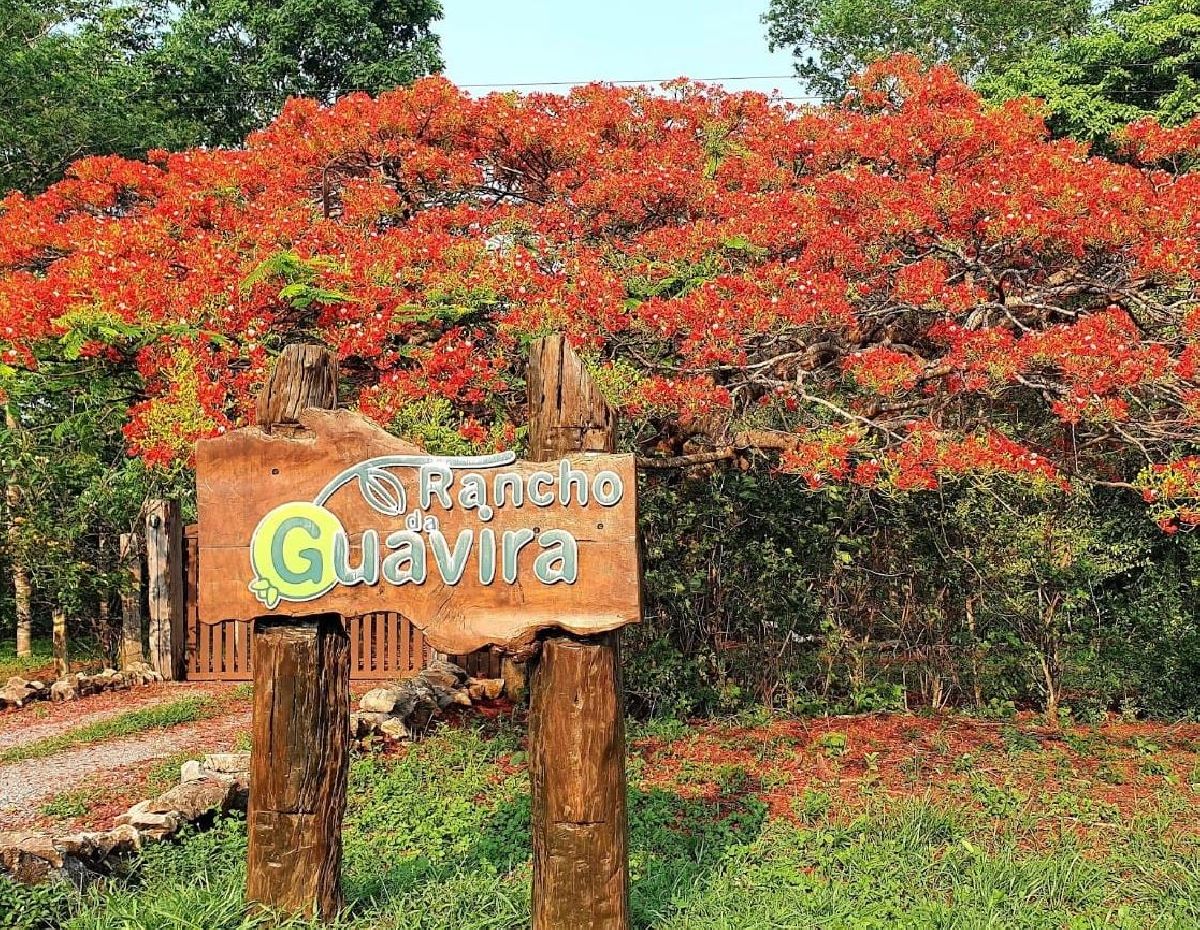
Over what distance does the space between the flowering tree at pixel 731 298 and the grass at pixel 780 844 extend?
153 centimetres

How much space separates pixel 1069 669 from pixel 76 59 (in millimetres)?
12614

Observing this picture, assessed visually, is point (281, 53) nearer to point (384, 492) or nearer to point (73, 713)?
point (73, 713)

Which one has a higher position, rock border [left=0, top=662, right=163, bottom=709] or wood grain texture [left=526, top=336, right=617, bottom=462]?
wood grain texture [left=526, top=336, right=617, bottom=462]

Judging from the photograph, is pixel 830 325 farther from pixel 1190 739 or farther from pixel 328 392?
pixel 1190 739

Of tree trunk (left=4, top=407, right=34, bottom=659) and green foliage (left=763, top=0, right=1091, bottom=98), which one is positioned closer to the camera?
tree trunk (left=4, top=407, right=34, bottom=659)

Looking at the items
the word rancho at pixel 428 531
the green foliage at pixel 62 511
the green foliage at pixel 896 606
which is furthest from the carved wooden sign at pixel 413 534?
the green foliage at pixel 62 511

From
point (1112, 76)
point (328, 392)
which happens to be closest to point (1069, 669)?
point (328, 392)

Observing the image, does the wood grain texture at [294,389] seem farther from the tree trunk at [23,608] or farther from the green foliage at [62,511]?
the tree trunk at [23,608]

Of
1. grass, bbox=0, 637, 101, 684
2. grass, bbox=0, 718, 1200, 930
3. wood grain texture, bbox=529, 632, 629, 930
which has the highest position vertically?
wood grain texture, bbox=529, 632, 629, 930

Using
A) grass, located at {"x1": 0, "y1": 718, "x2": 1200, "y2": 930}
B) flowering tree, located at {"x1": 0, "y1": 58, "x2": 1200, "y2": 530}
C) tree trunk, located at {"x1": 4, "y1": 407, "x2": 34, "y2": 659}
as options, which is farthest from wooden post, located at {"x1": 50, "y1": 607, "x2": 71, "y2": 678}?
grass, located at {"x1": 0, "y1": 718, "x2": 1200, "y2": 930}

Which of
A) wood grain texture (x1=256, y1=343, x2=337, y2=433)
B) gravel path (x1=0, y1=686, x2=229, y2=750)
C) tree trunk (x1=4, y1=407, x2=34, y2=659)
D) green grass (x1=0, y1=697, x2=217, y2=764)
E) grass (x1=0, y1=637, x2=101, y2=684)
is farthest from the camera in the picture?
grass (x1=0, y1=637, x2=101, y2=684)

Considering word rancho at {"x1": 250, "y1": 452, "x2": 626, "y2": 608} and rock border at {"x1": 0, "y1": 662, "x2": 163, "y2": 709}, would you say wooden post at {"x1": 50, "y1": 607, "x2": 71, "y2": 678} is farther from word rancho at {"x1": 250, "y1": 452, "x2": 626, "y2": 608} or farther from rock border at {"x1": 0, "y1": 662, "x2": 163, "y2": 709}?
word rancho at {"x1": 250, "y1": 452, "x2": 626, "y2": 608}

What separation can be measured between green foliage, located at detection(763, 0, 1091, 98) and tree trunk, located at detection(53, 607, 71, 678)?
50.1 feet

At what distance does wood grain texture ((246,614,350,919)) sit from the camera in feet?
11.3
